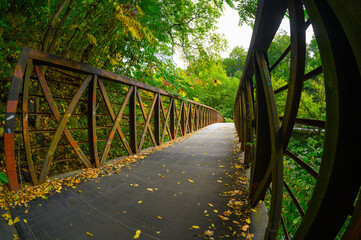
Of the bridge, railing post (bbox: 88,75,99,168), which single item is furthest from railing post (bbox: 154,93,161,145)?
railing post (bbox: 88,75,99,168)

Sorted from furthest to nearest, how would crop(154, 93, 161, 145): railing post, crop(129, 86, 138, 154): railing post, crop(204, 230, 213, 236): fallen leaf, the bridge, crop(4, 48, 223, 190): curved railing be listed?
crop(154, 93, 161, 145): railing post, crop(129, 86, 138, 154): railing post, crop(4, 48, 223, 190): curved railing, crop(204, 230, 213, 236): fallen leaf, the bridge

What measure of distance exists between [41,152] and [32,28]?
2.84 meters

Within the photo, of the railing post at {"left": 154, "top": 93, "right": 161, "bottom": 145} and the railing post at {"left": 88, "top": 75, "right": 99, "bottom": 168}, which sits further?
the railing post at {"left": 154, "top": 93, "right": 161, "bottom": 145}

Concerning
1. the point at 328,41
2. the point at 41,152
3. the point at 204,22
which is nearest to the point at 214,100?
the point at 204,22

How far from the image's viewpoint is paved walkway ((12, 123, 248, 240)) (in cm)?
168

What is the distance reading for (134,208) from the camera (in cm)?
209

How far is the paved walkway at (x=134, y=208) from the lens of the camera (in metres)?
1.68

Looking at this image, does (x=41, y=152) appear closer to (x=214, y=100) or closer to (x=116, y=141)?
(x=116, y=141)

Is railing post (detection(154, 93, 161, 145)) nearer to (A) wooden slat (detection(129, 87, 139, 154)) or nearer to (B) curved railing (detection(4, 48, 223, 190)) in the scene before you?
(B) curved railing (detection(4, 48, 223, 190))

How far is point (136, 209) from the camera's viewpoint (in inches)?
81.5

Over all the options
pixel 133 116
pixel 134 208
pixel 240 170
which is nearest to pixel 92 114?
pixel 133 116

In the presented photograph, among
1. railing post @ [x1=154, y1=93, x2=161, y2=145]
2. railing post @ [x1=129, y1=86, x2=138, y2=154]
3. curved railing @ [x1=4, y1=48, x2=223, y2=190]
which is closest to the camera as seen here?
curved railing @ [x1=4, y1=48, x2=223, y2=190]

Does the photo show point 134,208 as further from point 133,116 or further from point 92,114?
point 133,116

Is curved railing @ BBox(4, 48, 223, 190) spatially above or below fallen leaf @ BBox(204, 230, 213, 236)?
above
